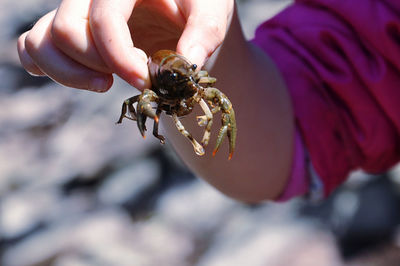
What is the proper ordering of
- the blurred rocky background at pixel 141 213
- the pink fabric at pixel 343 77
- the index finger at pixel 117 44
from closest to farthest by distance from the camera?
the index finger at pixel 117 44
the pink fabric at pixel 343 77
the blurred rocky background at pixel 141 213

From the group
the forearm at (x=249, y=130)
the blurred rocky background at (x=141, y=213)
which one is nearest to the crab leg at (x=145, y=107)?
the forearm at (x=249, y=130)

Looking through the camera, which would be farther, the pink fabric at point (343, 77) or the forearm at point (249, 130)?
the pink fabric at point (343, 77)

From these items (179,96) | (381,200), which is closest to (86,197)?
(381,200)

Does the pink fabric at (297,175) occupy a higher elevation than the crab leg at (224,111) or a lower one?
lower

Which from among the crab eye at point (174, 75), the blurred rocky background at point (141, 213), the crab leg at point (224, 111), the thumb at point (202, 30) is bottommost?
the blurred rocky background at point (141, 213)

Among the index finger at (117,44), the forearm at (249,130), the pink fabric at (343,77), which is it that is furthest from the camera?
the pink fabric at (343,77)

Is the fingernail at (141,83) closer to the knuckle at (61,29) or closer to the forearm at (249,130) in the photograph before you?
the knuckle at (61,29)

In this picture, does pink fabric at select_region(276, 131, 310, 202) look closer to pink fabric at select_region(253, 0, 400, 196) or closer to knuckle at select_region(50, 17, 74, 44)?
pink fabric at select_region(253, 0, 400, 196)
